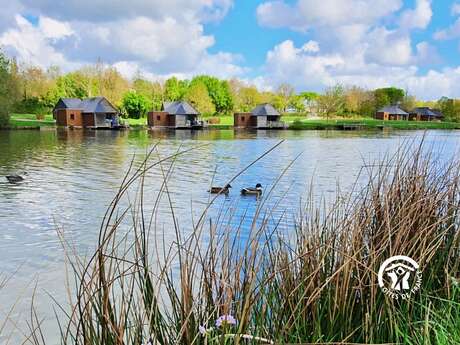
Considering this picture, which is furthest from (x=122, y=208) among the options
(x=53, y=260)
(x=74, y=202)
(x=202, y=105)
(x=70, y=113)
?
(x=202, y=105)

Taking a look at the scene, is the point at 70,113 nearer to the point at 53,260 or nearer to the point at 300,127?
the point at 300,127

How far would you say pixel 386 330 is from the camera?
2273mm

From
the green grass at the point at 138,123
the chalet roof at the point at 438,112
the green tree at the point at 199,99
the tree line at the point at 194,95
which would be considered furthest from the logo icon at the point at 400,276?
the chalet roof at the point at 438,112

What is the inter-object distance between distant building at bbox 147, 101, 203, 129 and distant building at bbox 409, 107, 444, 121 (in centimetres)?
4121

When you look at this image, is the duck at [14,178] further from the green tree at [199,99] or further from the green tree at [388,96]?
the green tree at [388,96]

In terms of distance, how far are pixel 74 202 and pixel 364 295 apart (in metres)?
8.92

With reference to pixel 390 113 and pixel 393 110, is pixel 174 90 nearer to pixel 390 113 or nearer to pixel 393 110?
pixel 390 113

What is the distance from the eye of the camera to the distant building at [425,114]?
74.8 m

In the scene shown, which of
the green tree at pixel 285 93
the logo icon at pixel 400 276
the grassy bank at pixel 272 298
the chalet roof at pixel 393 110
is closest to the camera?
the grassy bank at pixel 272 298

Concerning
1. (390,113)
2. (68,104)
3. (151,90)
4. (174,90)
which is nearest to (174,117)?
(68,104)

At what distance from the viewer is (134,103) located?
65188 mm

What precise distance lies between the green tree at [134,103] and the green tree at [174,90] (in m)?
7.24

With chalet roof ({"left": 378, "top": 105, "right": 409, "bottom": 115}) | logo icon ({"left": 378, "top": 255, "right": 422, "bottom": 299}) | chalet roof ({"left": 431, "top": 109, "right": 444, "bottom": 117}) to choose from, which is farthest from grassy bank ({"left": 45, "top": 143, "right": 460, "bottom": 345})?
chalet roof ({"left": 431, "top": 109, "right": 444, "bottom": 117})

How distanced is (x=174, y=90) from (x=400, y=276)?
74.1m
